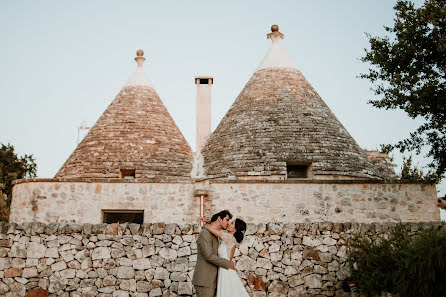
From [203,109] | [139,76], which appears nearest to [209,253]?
[203,109]

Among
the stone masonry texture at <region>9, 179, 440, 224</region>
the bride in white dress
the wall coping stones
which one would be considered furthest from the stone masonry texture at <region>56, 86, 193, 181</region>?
the bride in white dress

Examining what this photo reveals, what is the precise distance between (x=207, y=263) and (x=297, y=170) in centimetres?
710

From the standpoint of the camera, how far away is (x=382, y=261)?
17.4 ft

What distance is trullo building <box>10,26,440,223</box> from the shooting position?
9.99 m

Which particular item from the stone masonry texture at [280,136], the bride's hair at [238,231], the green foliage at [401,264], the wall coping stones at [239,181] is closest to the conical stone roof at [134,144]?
Answer: the wall coping stones at [239,181]

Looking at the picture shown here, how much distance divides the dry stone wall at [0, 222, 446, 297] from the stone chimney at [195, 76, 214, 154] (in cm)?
769

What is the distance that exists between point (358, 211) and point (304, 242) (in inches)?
168

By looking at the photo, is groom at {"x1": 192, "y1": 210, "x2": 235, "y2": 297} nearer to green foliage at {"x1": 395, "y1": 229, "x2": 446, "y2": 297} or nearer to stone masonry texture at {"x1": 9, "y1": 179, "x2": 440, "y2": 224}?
green foliage at {"x1": 395, "y1": 229, "x2": 446, "y2": 297}

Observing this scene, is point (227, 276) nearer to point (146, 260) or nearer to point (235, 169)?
point (146, 260)

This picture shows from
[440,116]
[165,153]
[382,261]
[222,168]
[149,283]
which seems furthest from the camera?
[165,153]

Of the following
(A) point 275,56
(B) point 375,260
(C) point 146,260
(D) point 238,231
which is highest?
(A) point 275,56

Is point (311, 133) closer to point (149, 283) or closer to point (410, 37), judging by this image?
point (410, 37)

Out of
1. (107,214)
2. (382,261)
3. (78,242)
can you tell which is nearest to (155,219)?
(107,214)

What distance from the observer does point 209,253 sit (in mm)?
4484
